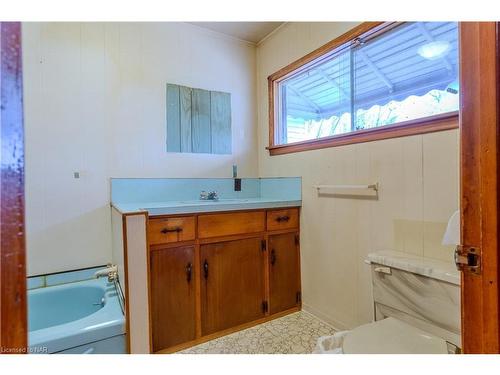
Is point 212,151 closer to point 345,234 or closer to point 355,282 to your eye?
point 345,234

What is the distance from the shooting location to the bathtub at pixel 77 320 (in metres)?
1.37

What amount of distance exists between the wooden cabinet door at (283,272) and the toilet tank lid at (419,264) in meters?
0.85

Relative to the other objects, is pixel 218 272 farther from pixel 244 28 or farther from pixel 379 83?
pixel 244 28

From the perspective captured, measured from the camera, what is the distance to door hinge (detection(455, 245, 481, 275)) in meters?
0.50

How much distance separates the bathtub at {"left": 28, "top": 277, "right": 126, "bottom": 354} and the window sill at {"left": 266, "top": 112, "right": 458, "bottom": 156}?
1784mm

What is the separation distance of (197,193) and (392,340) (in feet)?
5.99

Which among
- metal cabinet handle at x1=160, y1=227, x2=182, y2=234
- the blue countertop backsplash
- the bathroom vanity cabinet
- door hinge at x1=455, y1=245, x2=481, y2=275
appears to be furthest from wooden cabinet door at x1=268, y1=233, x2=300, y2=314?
door hinge at x1=455, y1=245, x2=481, y2=275

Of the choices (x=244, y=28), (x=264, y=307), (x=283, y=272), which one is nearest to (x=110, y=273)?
(x=264, y=307)

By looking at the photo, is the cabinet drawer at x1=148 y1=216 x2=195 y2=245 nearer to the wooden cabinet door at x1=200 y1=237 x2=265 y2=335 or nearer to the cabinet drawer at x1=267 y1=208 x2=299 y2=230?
the wooden cabinet door at x1=200 y1=237 x2=265 y2=335

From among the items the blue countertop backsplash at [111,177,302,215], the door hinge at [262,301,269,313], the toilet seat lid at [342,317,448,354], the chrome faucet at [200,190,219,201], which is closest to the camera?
the toilet seat lid at [342,317,448,354]

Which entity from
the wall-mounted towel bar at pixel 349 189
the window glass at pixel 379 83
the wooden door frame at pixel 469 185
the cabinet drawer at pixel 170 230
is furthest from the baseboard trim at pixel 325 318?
the wooden door frame at pixel 469 185

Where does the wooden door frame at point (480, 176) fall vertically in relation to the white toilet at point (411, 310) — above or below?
above

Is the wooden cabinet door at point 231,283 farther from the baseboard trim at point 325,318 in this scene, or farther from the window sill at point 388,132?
the window sill at point 388,132
